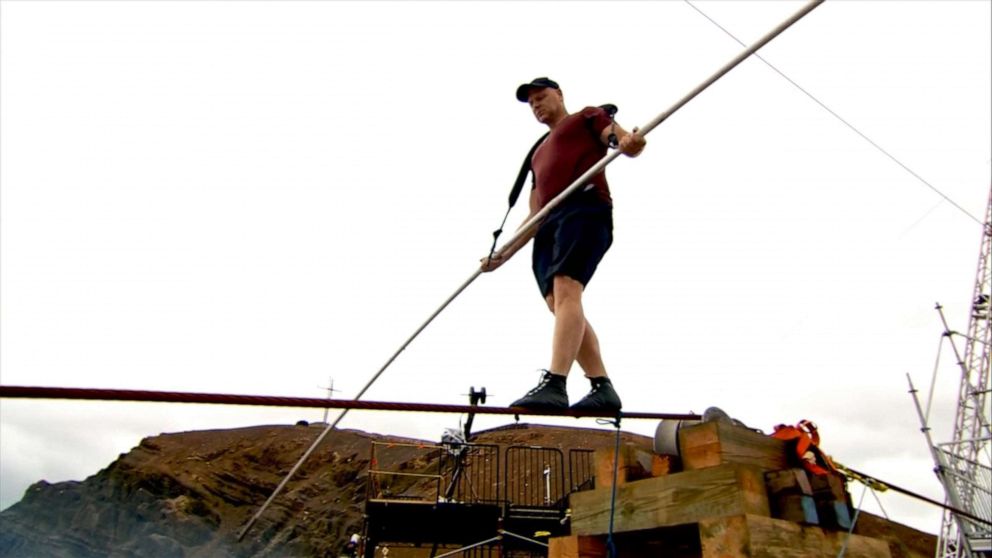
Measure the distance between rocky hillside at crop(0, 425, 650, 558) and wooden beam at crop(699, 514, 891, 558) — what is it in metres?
30.7

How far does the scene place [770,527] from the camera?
2.39m

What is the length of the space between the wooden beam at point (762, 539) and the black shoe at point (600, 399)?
2.02 ft

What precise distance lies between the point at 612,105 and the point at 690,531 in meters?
2.23

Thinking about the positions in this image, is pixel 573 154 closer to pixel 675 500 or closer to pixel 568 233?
pixel 568 233

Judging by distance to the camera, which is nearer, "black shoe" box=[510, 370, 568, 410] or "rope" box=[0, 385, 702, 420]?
"rope" box=[0, 385, 702, 420]

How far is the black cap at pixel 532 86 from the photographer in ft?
11.1

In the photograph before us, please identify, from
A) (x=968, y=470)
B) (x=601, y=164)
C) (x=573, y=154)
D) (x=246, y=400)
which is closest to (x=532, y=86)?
(x=573, y=154)

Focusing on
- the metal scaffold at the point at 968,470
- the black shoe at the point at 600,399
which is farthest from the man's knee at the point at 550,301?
the metal scaffold at the point at 968,470

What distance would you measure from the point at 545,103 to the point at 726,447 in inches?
80.9

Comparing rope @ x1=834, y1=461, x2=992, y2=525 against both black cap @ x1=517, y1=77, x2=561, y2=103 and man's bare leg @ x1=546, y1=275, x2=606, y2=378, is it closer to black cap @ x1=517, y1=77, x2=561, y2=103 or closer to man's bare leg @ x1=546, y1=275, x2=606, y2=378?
man's bare leg @ x1=546, y1=275, x2=606, y2=378

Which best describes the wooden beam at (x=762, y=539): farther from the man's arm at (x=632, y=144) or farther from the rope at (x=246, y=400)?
the man's arm at (x=632, y=144)

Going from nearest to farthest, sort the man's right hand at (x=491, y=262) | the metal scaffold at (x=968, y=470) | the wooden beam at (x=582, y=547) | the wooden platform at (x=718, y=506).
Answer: the wooden platform at (x=718, y=506) → the wooden beam at (x=582, y=547) → the man's right hand at (x=491, y=262) → the metal scaffold at (x=968, y=470)

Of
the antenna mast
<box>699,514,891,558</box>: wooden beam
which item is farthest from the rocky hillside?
<box>699,514,891,558</box>: wooden beam

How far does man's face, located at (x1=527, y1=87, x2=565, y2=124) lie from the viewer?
3.38 m
